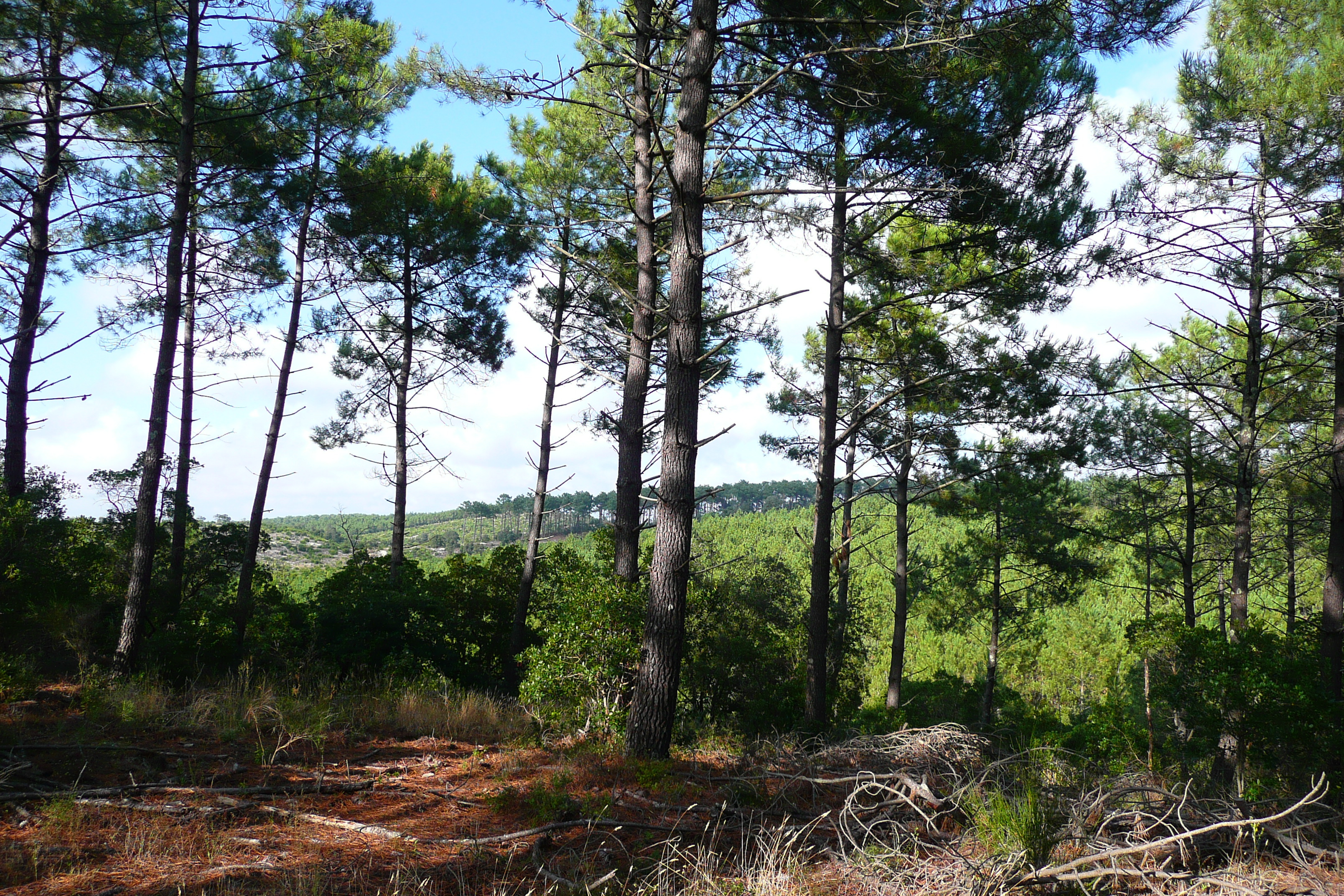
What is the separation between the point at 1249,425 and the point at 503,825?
38.5 feet

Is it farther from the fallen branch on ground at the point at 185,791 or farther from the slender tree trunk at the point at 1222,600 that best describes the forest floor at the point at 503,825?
the slender tree trunk at the point at 1222,600

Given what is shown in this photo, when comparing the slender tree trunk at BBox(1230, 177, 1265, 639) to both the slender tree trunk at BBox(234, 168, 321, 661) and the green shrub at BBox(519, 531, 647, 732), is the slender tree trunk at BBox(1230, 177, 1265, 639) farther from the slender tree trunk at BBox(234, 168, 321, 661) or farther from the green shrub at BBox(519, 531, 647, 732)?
the slender tree trunk at BBox(234, 168, 321, 661)

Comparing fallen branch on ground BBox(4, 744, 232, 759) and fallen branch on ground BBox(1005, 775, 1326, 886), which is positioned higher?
fallen branch on ground BBox(1005, 775, 1326, 886)

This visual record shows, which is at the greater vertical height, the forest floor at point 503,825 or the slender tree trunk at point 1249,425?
the slender tree trunk at point 1249,425

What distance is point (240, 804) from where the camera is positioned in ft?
13.4

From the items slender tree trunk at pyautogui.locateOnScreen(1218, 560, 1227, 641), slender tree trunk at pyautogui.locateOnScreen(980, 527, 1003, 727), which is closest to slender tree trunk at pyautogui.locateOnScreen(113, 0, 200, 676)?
slender tree trunk at pyautogui.locateOnScreen(1218, 560, 1227, 641)

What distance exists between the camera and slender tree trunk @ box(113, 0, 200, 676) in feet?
26.8

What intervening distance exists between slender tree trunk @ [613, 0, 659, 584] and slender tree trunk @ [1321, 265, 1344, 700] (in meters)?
7.87

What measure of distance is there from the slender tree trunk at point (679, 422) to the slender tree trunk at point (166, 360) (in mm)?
6057

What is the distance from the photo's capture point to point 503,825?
13.6 feet

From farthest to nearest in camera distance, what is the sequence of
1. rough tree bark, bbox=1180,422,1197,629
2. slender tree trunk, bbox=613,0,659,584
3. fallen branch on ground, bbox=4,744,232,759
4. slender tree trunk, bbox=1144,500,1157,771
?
rough tree bark, bbox=1180,422,1197,629 → slender tree trunk, bbox=613,0,659,584 → slender tree trunk, bbox=1144,500,1157,771 → fallen branch on ground, bbox=4,744,232,759

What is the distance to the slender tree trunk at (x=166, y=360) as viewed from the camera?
818cm

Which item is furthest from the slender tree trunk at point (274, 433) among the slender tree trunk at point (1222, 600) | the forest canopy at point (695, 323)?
the slender tree trunk at point (1222, 600)

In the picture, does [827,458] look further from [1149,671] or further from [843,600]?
[843,600]
